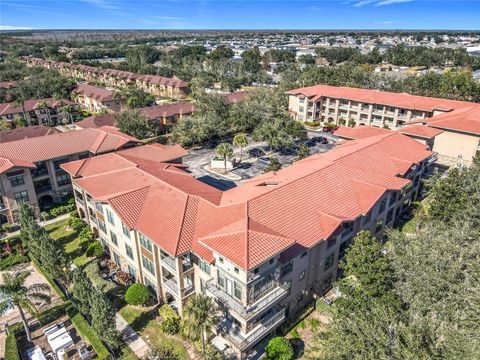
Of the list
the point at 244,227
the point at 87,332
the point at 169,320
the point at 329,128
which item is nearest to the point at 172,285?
the point at 169,320

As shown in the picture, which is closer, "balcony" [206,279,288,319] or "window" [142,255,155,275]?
"balcony" [206,279,288,319]

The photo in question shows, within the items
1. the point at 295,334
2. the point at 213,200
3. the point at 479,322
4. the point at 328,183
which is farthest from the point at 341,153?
the point at 479,322

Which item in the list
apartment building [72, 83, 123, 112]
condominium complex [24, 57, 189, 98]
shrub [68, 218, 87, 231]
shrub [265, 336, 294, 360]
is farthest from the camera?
condominium complex [24, 57, 189, 98]

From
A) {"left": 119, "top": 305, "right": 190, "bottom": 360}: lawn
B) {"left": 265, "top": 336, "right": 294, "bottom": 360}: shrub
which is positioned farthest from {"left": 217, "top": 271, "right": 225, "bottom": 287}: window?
{"left": 119, "top": 305, "right": 190, "bottom": 360}: lawn

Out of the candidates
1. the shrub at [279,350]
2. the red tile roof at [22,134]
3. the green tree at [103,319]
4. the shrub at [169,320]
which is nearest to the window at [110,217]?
the green tree at [103,319]

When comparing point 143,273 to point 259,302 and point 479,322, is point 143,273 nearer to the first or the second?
point 259,302

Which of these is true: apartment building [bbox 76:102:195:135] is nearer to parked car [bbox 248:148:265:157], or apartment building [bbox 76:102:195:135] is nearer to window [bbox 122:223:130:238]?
parked car [bbox 248:148:265:157]

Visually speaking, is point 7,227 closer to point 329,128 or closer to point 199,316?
point 199,316
